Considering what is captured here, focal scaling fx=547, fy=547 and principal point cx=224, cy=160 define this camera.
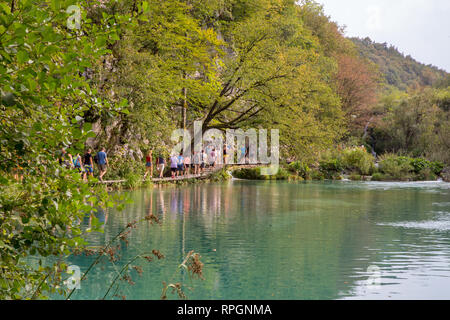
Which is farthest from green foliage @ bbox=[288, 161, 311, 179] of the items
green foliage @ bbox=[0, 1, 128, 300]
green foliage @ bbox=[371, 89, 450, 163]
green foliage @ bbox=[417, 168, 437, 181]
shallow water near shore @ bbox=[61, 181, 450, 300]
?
green foliage @ bbox=[0, 1, 128, 300]

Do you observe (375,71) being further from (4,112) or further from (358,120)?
(4,112)

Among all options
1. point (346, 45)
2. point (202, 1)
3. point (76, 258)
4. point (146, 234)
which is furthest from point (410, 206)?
point (346, 45)

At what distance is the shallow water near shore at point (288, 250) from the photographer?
7719mm

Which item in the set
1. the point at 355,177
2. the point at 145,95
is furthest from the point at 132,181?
Answer: the point at 355,177

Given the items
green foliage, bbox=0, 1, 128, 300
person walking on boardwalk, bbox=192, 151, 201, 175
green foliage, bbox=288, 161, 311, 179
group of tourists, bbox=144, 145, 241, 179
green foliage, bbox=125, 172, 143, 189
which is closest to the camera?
green foliage, bbox=0, 1, 128, 300

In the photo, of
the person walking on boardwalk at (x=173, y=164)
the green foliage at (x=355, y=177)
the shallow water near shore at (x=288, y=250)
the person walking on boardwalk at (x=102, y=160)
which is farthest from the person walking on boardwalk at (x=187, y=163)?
the green foliage at (x=355, y=177)

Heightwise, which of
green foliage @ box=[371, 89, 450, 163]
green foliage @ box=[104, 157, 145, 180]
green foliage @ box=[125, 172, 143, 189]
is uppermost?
green foliage @ box=[371, 89, 450, 163]

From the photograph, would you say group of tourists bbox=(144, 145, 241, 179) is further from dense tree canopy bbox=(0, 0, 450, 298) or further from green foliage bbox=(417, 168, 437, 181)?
green foliage bbox=(417, 168, 437, 181)

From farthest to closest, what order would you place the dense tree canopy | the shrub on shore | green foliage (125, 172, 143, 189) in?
the shrub on shore < green foliage (125, 172, 143, 189) < the dense tree canopy

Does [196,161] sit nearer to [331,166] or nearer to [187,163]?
[187,163]

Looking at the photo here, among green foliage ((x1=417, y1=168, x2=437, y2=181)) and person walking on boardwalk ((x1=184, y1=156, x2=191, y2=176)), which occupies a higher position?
person walking on boardwalk ((x1=184, y1=156, x2=191, y2=176))

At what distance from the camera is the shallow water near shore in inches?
304

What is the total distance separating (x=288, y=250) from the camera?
35.1 feet

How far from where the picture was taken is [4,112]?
3.89 meters
